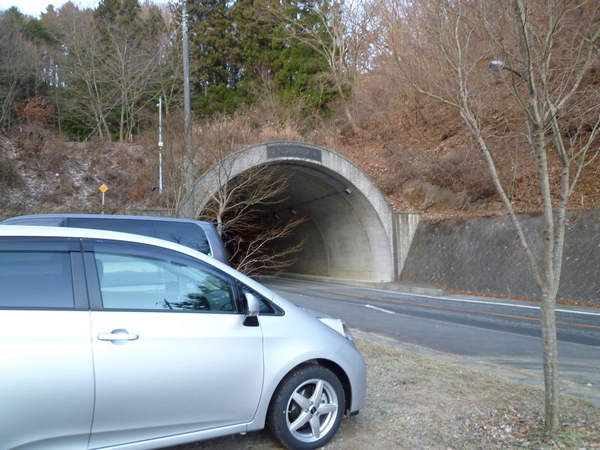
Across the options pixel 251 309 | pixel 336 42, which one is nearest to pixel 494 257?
pixel 251 309

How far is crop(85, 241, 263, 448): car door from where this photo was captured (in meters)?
3.45

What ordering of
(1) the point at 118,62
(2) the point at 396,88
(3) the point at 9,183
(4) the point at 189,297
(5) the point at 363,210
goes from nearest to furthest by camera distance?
1. (4) the point at 189,297
2. (5) the point at 363,210
3. (3) the point at 9,183
4. (2) the point at 396,88
5. (1) the point at 118,62

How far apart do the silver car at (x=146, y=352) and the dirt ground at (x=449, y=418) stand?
448mm

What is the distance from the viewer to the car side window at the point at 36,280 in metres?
3.42

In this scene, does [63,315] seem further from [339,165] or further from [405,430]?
[339,165]

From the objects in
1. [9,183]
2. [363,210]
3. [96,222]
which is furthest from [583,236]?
[9,183]

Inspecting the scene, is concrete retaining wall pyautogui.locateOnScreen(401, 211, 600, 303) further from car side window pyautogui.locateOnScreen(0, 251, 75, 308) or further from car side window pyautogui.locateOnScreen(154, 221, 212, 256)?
car side window pyautogui.locateOnScreen(0, 251, 75, 308)

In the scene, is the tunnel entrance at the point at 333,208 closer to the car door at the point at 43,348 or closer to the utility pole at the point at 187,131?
the utility pole at the point at 187,131

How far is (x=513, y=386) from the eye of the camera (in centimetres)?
596

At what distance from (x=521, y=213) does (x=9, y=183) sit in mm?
24788

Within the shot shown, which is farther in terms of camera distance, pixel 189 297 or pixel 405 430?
pixel 405 430

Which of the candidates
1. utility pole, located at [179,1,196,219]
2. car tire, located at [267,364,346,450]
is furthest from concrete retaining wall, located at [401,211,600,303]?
car tire, located at [267,364,346,450]

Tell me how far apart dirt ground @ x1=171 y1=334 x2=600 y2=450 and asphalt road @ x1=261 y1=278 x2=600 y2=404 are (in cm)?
82

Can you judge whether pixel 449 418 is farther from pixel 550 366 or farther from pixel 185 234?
pixel 185 234
